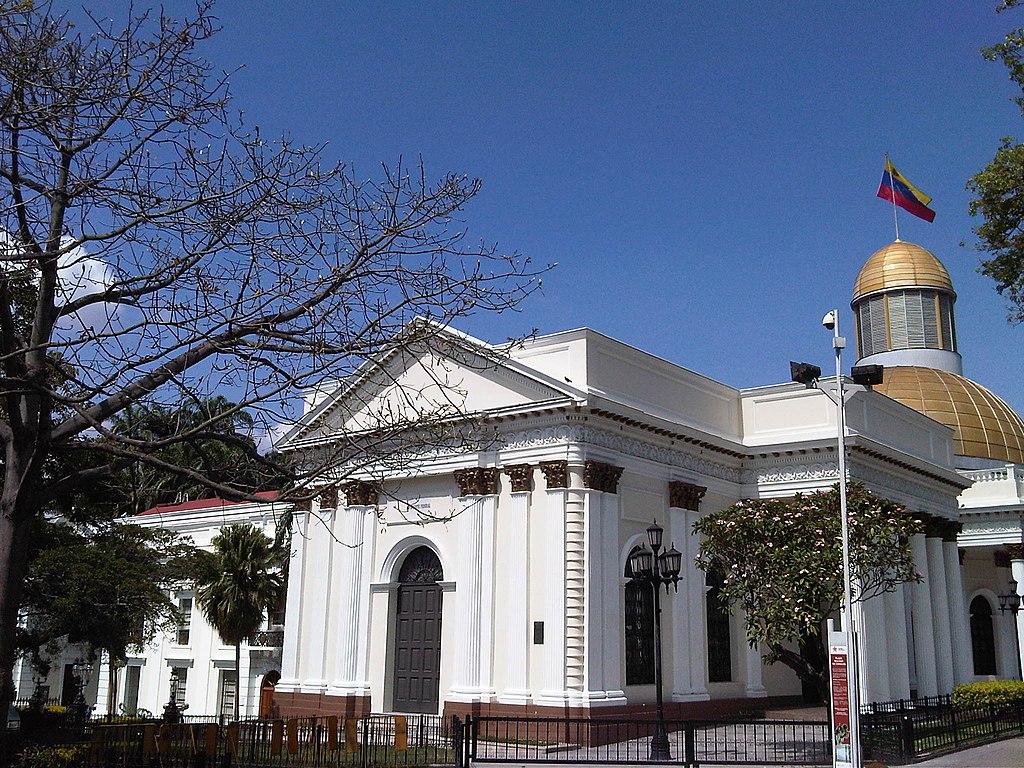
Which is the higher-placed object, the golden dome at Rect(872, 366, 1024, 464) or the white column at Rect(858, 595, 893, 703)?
the golden dome at Rect(872, 366, 1024, 464)

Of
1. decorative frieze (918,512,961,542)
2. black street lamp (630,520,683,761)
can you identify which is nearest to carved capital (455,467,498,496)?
black street lamp (630,520,683,761)

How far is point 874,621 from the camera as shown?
29.2 meters

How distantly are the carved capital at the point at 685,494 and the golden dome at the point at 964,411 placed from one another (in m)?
20.6

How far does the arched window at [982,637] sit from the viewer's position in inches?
1754

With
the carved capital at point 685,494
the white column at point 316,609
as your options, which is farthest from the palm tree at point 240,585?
the carved capital at point 685,494

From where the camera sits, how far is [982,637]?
4553 centimetres

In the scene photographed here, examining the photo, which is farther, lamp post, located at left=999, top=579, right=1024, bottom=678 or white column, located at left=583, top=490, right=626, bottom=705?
lamp post, located at left=999, top=579, right=1024, bottom=678

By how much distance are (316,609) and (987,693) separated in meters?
19.1

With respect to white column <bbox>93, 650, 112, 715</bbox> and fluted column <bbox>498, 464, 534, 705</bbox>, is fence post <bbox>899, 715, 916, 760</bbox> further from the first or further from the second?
white column <bbox>93, 650, 112, 715</bbox>

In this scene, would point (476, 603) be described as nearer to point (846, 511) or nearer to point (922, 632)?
point (846, 511)

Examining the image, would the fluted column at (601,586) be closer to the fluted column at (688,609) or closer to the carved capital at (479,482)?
the fluted column at (688,609)

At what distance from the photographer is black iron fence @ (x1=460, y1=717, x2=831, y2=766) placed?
19.9m

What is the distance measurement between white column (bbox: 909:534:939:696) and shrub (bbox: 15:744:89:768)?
26.6m

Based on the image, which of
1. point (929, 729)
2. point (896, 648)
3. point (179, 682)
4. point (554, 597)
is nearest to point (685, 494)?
point (554, 597)
